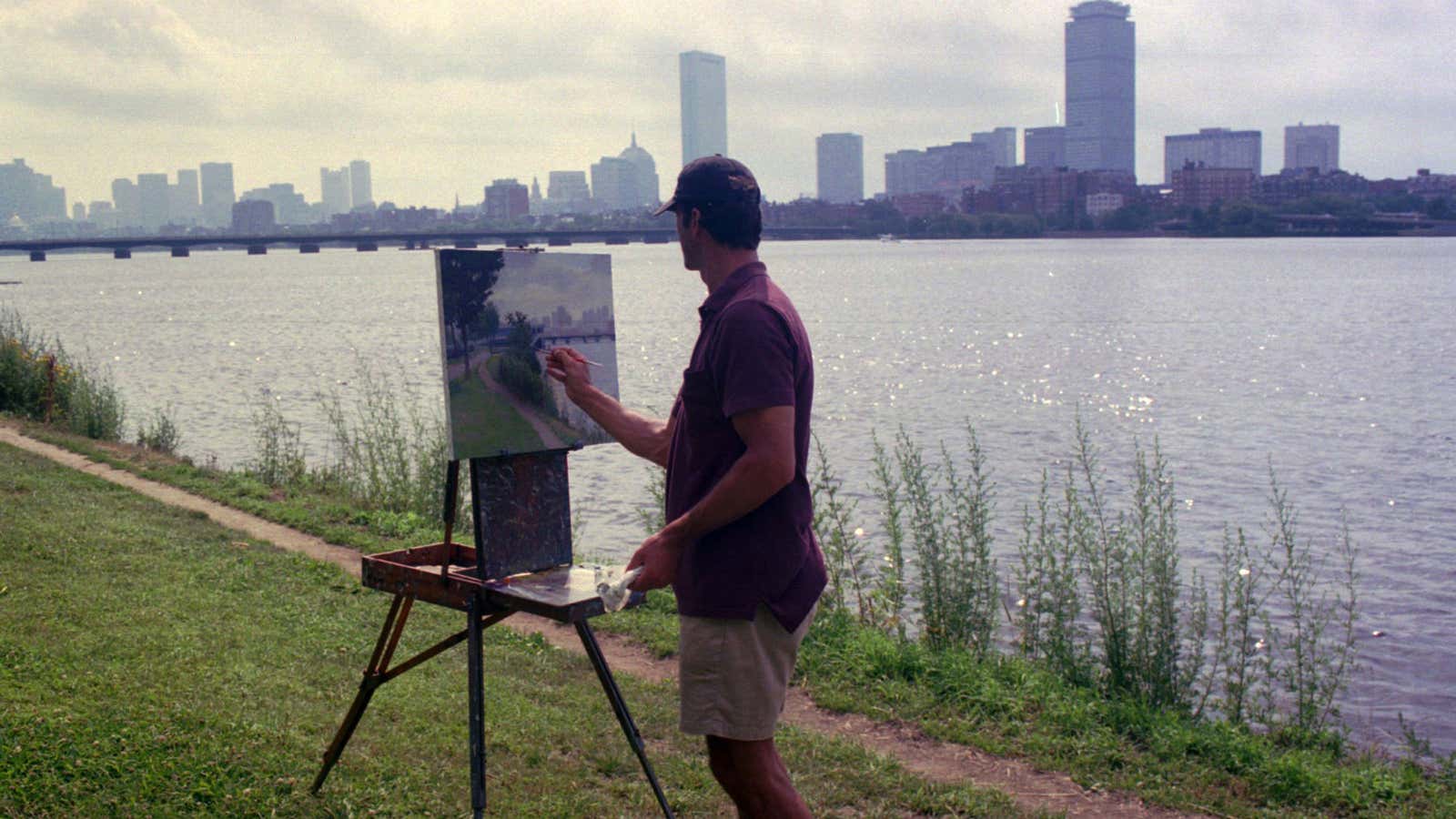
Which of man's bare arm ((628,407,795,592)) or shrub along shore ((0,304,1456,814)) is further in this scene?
shrub along shore ((0,304,1456,814))

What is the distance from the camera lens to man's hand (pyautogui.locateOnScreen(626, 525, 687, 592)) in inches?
151

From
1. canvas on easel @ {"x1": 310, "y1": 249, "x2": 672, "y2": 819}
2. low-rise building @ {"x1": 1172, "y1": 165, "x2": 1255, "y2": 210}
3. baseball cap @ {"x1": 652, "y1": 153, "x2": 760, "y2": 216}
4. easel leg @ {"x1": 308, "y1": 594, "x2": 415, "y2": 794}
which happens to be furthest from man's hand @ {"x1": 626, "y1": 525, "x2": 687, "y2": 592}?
low-rise building @ {"x1": 1172, "y1": 165, "x2": 1255, "y2": 210}

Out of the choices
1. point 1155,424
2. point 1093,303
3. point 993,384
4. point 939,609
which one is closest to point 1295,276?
point 1093,303

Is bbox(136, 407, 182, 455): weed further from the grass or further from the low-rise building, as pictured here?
the low-rise building

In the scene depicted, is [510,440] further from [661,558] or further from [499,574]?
[661,558]

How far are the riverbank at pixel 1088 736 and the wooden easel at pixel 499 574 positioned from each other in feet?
7.09

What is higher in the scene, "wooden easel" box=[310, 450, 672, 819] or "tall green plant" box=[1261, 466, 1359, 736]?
"wooden easel" box=[310, 450, 672, 819]

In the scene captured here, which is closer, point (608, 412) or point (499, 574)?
point (608, 412)

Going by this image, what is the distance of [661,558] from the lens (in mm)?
3850

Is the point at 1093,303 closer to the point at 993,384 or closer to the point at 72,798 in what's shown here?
the point at 993,384

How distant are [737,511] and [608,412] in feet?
3.83

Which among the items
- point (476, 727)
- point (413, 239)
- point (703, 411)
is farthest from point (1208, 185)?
point (703, 411)

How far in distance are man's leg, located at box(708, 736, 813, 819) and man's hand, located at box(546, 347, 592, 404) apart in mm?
1454

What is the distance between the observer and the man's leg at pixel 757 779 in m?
3.90
